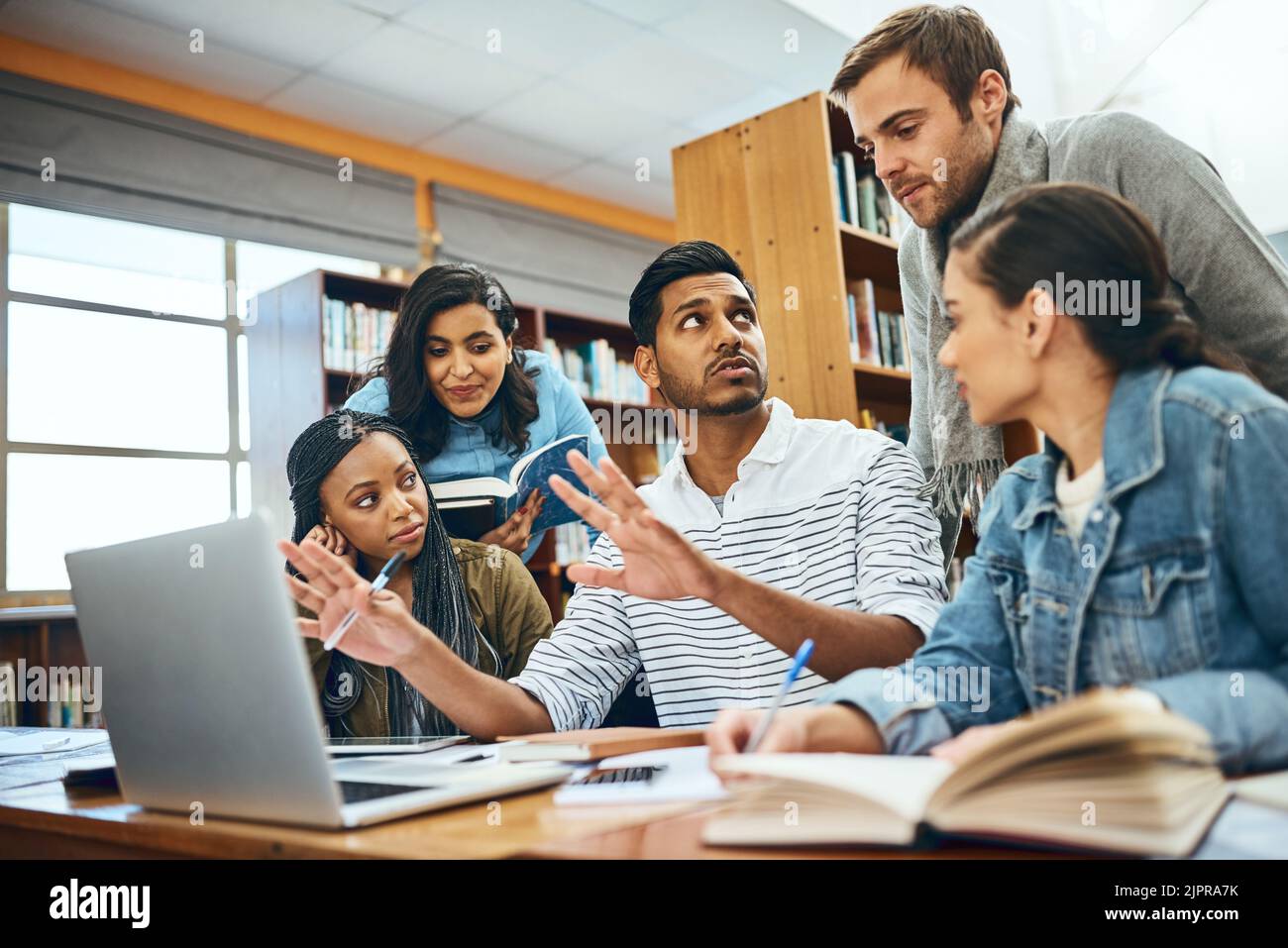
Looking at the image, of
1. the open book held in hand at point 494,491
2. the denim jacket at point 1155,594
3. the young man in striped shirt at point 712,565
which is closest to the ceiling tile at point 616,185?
the open book held in hand at point 494,491

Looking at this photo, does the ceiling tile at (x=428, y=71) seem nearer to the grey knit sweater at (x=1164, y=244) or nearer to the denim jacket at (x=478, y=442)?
the denim jacket at (x=478, y=442)

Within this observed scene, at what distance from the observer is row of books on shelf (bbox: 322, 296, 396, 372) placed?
420 centimetres

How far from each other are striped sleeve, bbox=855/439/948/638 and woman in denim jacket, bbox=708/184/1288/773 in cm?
27

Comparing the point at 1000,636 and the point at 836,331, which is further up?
the point at 836,331

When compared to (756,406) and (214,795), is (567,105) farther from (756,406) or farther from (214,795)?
(214,795)

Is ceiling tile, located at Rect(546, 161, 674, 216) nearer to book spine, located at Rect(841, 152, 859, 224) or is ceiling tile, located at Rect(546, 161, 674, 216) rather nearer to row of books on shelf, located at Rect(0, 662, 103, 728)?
book spine, located at Rect(841, 152, 859, 224)

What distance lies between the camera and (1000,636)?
1.03 meters

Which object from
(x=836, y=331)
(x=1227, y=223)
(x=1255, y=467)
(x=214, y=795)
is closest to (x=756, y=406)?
(x=1227, y=223)

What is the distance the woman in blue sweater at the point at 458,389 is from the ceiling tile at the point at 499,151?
3.22 metres

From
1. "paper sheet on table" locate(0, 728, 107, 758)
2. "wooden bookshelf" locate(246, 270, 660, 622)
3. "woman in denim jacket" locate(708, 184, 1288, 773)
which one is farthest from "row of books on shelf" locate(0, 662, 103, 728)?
"woman in denim jacket" locate(708, 184, 1288, 773)

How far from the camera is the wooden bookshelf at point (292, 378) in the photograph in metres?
4.20

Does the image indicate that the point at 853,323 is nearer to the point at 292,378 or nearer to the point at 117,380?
the point at 292,378

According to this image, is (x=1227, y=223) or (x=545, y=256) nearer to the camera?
(x=1227, y=223)
